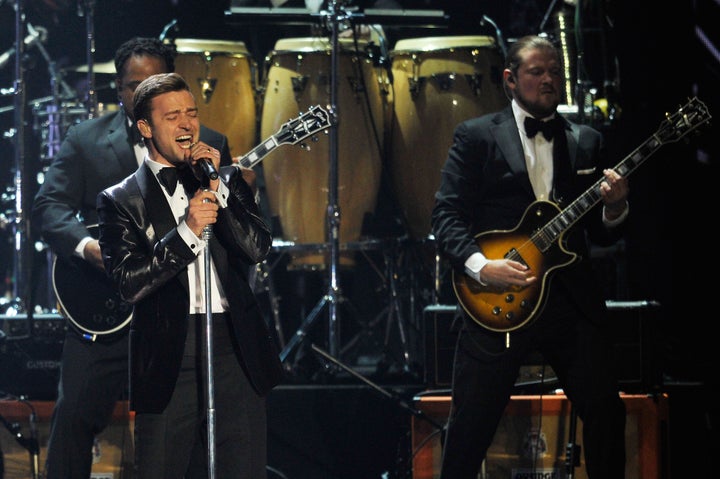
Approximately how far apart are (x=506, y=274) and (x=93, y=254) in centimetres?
181

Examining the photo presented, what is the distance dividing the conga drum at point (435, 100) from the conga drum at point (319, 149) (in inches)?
7.7

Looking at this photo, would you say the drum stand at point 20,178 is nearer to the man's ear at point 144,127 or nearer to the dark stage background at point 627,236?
the dark stage background at point 627,236

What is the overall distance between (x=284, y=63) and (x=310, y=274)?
1.63 m

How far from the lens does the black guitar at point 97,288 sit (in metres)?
4.73

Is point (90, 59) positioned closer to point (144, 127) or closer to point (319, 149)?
point (319, 149)

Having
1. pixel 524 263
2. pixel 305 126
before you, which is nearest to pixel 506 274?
pixel 524 263

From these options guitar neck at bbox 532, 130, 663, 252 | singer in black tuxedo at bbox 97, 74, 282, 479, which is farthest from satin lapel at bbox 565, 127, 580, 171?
singer in black tuxedo at bbox 97, 74, 282, 479

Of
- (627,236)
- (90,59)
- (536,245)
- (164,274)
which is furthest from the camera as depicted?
(627,236)

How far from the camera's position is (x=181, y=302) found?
371 centimetres

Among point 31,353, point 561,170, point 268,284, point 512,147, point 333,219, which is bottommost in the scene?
point 31,353

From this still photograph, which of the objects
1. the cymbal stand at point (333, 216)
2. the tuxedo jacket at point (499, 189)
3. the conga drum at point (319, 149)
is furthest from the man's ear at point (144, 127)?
the conga drum at point (319, 149)

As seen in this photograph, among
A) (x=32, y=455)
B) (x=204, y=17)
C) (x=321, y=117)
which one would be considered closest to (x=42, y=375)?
(x=32, y=455)

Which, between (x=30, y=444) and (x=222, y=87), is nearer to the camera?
(x=30, y=444)

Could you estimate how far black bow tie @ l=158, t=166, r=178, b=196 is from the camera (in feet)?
12.5
